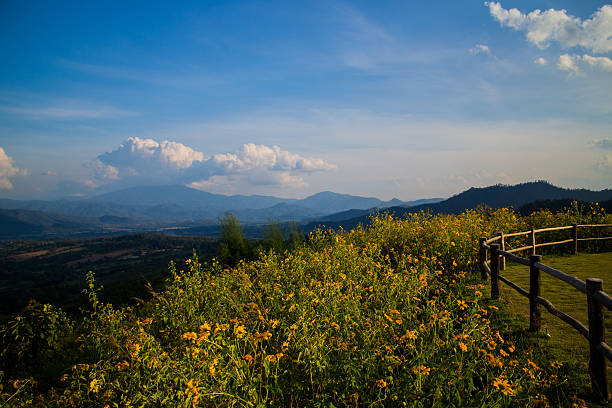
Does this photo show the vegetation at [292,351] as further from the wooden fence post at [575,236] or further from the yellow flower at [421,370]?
the wooden fence post at [575,236]

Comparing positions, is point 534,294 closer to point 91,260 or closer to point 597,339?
point 597,339

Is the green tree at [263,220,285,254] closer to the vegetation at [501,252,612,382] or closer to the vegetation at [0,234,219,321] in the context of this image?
the vegetation at [501,252,612,382]

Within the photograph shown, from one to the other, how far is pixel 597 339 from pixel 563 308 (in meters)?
3.16

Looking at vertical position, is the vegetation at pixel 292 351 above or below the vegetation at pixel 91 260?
above

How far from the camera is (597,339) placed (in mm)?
3922

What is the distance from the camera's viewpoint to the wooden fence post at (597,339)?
12.7 ft

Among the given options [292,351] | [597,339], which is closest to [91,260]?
[292,351]

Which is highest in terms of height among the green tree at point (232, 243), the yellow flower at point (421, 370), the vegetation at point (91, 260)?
the yellow flower at point (421, 370)

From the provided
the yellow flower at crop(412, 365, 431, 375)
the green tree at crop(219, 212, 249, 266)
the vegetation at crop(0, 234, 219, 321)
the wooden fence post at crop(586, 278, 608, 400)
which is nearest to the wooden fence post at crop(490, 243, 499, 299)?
the wooden fence post at crop(586, 278, 608, 400)

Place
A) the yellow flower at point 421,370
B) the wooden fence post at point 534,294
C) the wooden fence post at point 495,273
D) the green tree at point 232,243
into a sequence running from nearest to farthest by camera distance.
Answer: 1. the yellow flower at point 421,370
2. the wooden fence post at point 534,294
3. the wooden fence post at point 495,273
4. the green tree at point 232,243

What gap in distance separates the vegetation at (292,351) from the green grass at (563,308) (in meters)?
0.30

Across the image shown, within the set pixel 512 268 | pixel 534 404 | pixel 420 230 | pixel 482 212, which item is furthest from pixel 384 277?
pixel 482 212

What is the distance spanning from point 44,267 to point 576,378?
12127 centimetres

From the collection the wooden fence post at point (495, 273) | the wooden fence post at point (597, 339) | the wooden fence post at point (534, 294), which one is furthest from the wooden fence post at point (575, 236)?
the wooden fence post at point (597, 339)
